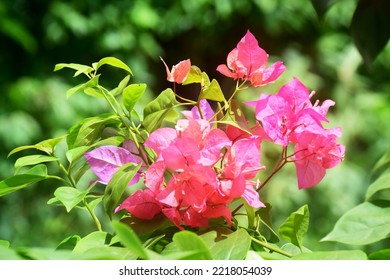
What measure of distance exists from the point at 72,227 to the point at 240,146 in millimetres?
2493

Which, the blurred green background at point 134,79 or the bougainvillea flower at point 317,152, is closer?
the bougainvillea flower at point 317,152

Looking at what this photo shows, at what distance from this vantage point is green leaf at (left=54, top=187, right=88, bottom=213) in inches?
18.6

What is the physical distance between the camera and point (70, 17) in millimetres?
2844

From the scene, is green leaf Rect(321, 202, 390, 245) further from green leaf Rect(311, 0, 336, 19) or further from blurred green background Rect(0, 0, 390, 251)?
blurred green background Rect(0, 0, 390, 251)

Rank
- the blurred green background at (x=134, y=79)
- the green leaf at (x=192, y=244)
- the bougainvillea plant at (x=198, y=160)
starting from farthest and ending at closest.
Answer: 1. the blurred green background at (x=134, y=79)
2. the bougainvillea plant at (x=198, y=160)
3. the green leaf at (x=192, y=244)

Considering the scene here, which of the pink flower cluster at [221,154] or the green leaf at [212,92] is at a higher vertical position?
the green leaf at [212,92]

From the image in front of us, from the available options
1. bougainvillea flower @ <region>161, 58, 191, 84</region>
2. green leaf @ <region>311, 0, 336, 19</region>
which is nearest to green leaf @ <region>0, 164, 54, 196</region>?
bougainvillea flower @ <region>161, 58, 191, 84</region>

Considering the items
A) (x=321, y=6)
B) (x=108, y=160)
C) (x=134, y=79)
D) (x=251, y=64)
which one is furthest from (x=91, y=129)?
(x=134, y=79)

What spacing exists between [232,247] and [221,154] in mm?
84

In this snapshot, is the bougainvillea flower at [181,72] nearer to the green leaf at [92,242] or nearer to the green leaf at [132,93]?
the green leaf at [132,93]

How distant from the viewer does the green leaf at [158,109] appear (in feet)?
1.56

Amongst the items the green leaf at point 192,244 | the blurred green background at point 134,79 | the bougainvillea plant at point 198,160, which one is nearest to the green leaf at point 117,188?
the bougainvillea plant at point 198,160

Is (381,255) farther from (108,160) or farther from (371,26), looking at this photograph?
(371,26)
